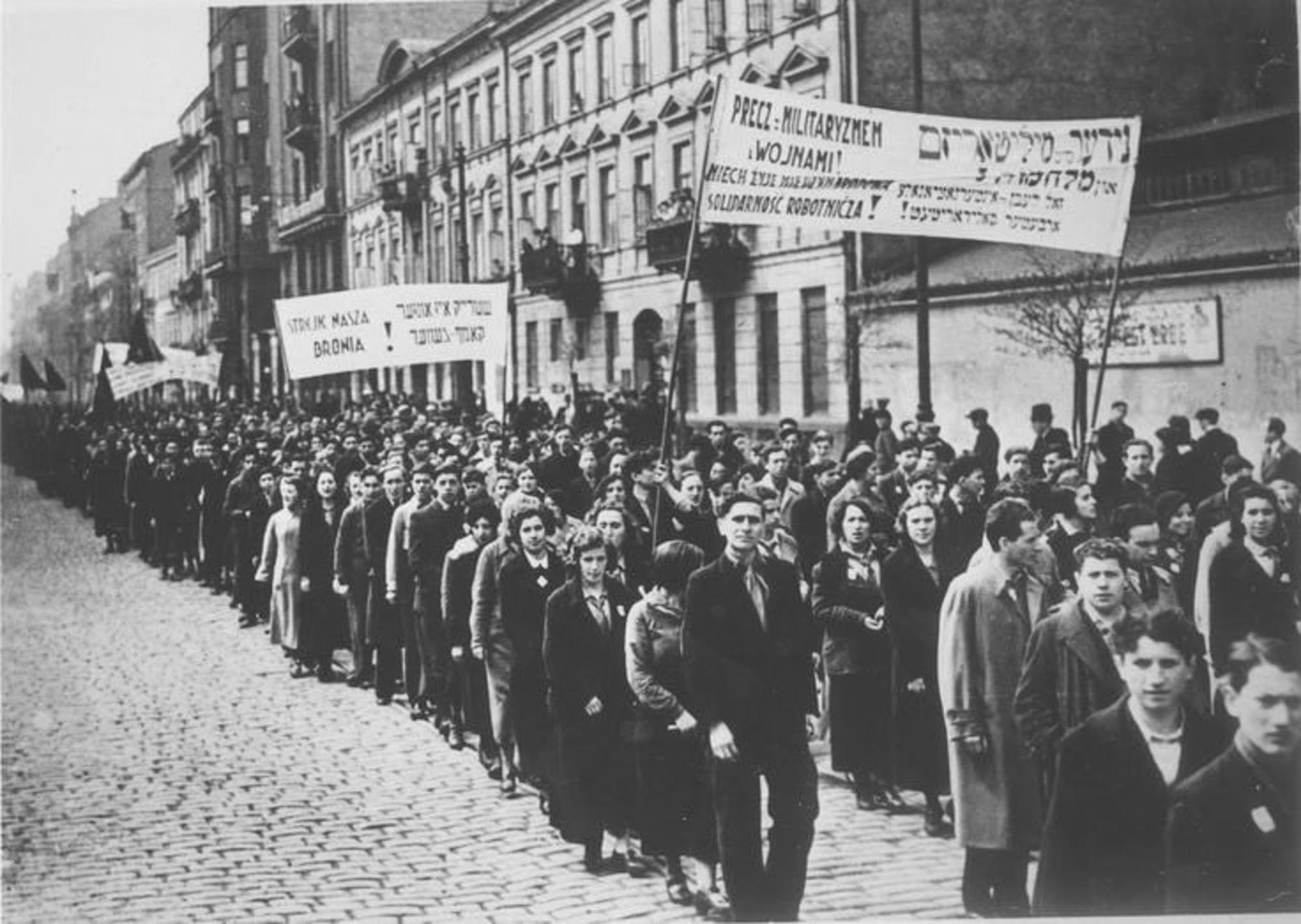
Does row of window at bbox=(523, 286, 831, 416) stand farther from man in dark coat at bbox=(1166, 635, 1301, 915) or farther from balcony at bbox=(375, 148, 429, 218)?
man in dark coat at bbox=(1166, 635, 1301, 915)

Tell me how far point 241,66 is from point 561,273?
17.6ft

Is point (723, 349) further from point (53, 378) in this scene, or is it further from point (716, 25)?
point (53, 378)

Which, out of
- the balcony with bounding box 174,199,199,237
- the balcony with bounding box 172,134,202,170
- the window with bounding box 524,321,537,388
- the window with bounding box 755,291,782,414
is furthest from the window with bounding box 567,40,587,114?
the balcony with bounding box 174,199,199,237

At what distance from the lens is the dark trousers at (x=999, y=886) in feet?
18.8

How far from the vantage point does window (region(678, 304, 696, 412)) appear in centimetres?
1967

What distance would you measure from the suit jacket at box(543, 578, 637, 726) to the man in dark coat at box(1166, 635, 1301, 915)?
2.43 metres

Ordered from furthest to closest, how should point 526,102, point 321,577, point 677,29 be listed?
point 526,102
point 677,29
point 321,577

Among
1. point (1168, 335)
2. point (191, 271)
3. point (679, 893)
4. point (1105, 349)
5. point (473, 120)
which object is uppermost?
point (473, 120)

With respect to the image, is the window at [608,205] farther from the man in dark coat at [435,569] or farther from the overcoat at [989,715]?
the overcoat at [989,715]

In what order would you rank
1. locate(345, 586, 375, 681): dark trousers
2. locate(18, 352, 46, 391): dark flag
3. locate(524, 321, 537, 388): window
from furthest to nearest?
locate(524, 321, 537, 388): window → locate(345, 586, 375, 681): dark trousers → locate(18, 352, 46, 391): dark flag

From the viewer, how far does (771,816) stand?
560 cm

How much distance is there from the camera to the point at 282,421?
18562 millimetres

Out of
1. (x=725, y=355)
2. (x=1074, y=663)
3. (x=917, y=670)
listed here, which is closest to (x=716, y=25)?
(x=725, y=355)

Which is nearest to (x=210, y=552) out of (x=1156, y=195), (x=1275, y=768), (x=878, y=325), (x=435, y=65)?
(x=435, y=65)
